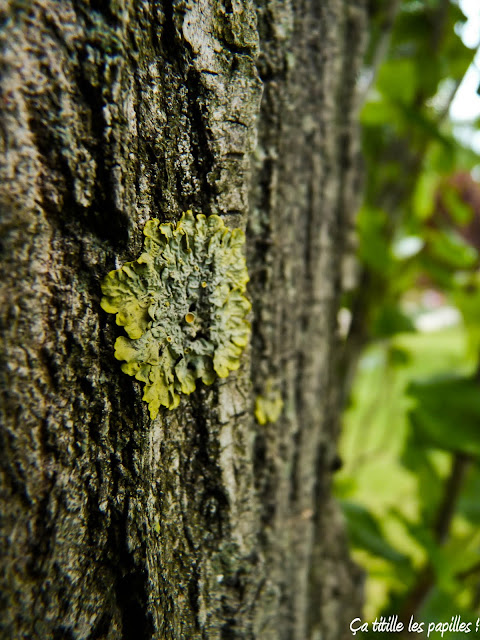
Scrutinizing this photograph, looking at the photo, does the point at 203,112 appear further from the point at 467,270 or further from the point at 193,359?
the point at 467,270

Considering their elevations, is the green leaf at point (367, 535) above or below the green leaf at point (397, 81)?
below

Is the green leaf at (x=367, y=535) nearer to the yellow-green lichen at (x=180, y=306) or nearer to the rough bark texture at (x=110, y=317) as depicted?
the rough bark texture at (x=110, y=317)

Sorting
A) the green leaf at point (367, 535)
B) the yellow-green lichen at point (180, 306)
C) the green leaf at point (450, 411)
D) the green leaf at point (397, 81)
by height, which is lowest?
the green leaf at point (367, 535)

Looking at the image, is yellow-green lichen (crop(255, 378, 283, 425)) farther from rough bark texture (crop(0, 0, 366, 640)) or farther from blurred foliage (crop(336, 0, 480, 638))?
blurred foliage (crop(336, 0, 480, 638))

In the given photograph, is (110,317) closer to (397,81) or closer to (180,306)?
(180,306)

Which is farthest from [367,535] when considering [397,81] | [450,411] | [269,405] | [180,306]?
[397,81]

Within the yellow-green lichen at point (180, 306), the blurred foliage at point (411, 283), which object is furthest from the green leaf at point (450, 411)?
the yellow-green lichen at point (180, 306)

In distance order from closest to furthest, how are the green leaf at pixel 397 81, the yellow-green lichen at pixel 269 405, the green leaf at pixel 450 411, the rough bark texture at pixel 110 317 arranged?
the rough bark texture at pixel 110 317 → the yellow-green lichen at pixel 269 405 → the green leaf at pixel 450 411 → the green leaf at pixel 397 81

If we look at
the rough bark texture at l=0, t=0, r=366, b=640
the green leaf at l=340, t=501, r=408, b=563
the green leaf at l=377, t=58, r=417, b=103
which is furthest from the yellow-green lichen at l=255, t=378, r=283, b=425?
the green leaf at l=377, t=58, r=417, b=103
